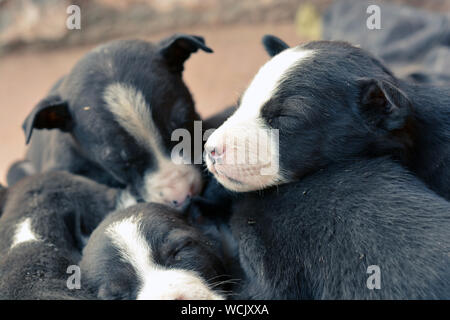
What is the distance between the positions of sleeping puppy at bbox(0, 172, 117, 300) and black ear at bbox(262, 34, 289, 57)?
1.02 m

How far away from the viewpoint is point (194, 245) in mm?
2109

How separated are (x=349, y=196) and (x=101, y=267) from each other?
97 cm

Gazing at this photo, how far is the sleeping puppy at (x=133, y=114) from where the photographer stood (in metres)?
2.55

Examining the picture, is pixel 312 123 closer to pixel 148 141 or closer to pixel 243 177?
pixel 243 177

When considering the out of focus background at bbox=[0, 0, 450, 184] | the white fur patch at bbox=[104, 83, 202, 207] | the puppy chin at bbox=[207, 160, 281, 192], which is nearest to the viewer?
the puppy chin at bbox=[207, 160, 281, 192]

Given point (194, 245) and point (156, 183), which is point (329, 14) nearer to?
point (156, 183)

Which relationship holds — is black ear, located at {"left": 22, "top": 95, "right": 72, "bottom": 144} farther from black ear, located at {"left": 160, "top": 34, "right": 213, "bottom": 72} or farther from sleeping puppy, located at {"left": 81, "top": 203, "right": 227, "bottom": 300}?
sleeping puppy, located at {"left": 81, "top": 203, "right": 227, "bottom": 300}

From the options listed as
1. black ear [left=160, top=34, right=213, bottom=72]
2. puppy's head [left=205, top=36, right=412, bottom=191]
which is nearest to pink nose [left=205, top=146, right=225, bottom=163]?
puppy's head [left=205, top=36, right=412, bottom=191]

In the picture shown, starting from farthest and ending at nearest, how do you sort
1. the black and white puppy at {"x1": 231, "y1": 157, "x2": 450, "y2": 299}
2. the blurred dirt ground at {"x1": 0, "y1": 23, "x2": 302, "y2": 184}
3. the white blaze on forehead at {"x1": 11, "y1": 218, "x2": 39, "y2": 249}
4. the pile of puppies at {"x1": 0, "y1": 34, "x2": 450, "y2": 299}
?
the blurred dirt ground at {"x1": 0, "y1": 23, "x2": 302, "y2": 184}, the white blaze on forehead at {"x1": 11, "y1": 218, "x2": 39, "y2": 249}, the pile of puppies at {"x1": 0, "y1": 34, "x2": 450, "y2": 299}, the black and white puppy at {"x1": 231, "y1": 157, "x2": 450, "y2": 299}

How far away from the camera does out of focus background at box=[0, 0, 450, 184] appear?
18.8ft

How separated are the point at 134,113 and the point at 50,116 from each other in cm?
52

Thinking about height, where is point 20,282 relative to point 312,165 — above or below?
below

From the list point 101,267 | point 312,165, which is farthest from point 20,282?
point 312,165
